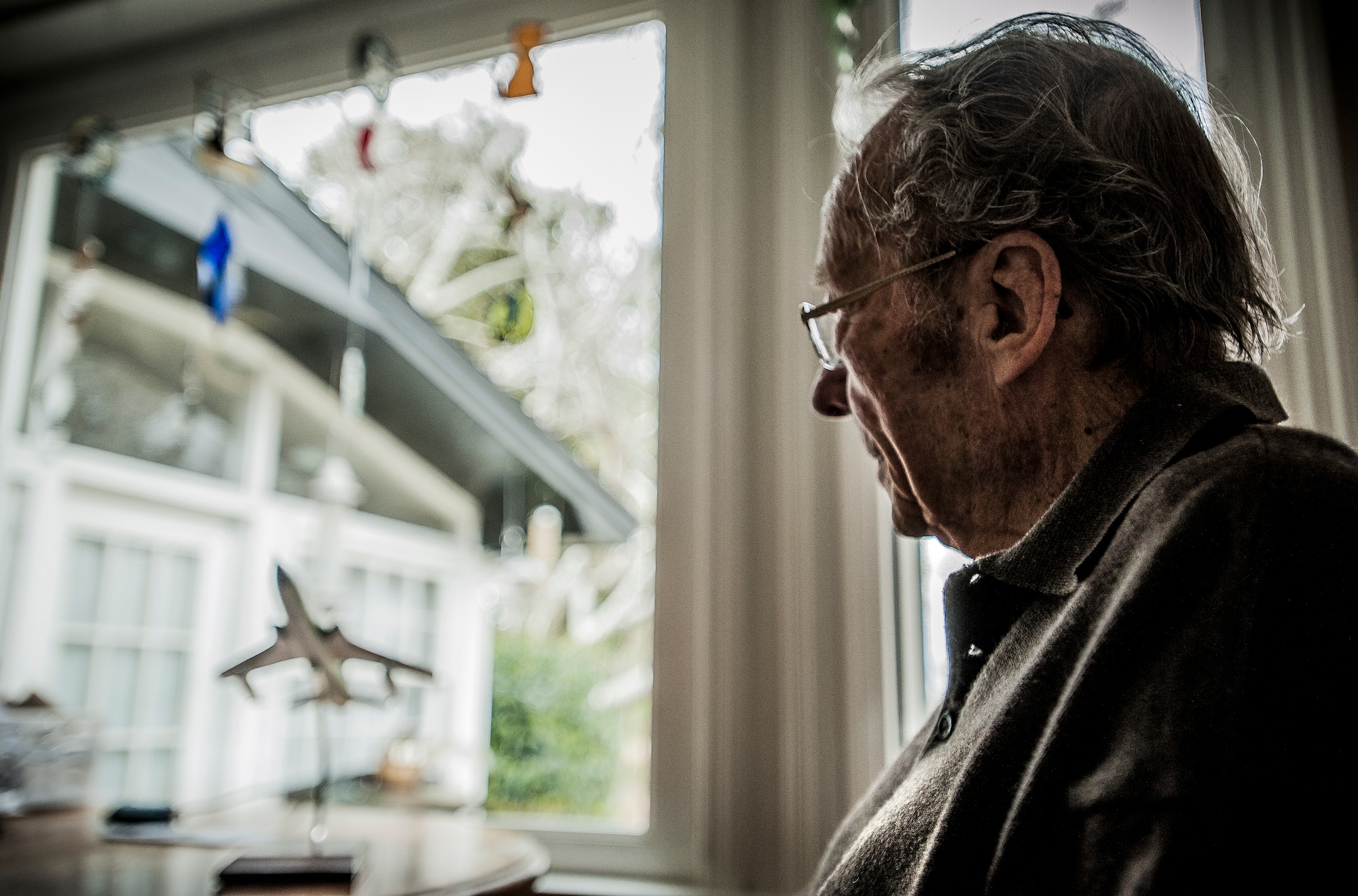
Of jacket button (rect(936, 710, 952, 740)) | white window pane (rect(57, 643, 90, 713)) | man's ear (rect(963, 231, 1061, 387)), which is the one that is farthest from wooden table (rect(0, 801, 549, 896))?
white window pane (rect(57, 643, 90, 713))

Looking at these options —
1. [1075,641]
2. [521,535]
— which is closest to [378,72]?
[521,535]

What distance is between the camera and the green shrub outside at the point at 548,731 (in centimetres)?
187

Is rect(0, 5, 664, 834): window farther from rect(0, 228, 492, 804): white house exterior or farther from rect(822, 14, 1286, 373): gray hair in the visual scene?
rect(822, 14, 1286, 373): gray hair

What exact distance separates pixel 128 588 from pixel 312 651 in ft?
5.72

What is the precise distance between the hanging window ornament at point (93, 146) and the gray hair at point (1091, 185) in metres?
2.14

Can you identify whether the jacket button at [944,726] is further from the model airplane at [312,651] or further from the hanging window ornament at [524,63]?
the hanging window ornament at [524,63]

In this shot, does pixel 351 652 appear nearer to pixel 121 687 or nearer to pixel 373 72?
pixel 373 72

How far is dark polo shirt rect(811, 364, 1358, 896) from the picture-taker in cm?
47

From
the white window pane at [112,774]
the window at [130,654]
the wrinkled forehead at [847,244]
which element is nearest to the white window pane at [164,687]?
the window at [130,654]

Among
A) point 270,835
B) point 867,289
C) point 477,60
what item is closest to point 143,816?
point 270,835

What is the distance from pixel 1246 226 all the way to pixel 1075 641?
0.46 metres

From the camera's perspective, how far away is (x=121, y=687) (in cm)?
253

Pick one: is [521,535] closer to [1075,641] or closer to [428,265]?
[428,265]

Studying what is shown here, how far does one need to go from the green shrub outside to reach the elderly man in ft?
3.42
